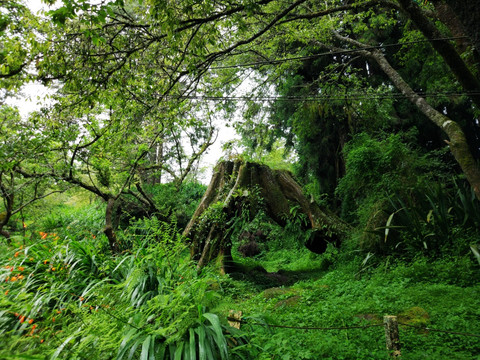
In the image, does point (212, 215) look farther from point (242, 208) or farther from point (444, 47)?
point (444, 47)

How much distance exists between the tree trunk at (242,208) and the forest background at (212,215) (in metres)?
0.03

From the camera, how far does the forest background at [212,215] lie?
239 centimetres

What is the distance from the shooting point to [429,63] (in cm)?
673

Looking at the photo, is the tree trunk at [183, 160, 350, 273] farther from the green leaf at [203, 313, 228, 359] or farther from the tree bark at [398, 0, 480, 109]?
the tree bark at [398, 0, 480, 109]

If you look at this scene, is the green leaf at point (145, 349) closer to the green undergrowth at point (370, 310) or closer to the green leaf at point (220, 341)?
the green leaf at point (220, 341)

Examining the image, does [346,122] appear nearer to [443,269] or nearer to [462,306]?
[443,269]

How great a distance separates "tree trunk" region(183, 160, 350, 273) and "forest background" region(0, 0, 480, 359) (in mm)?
35

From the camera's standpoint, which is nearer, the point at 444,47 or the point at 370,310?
the point at 370,310

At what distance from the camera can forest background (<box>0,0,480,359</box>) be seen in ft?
7.86

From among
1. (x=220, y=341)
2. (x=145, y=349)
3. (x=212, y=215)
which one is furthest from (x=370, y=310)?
(x=212, y=215)

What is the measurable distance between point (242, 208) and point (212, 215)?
2.44ft

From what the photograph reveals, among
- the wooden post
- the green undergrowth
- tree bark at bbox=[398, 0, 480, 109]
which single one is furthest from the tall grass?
tree bark at bbox=[398, 0, 480, 109]

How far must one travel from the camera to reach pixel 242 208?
19.7ft

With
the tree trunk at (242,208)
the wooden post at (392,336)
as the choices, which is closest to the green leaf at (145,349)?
the wooden post at (392,336)
